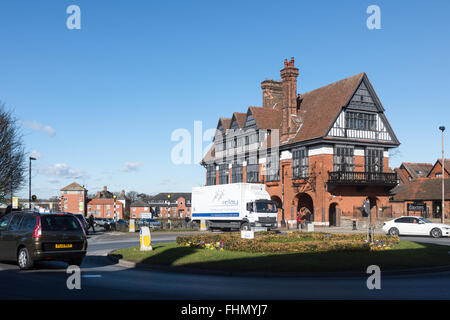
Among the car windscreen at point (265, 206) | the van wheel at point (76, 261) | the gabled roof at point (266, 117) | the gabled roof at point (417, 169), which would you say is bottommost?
the van wheel at point (76, 261)

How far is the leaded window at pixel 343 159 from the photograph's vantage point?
152ft

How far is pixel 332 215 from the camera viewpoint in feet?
157

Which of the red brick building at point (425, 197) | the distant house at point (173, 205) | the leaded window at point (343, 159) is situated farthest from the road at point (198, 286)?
the distant house at point (173, 205)

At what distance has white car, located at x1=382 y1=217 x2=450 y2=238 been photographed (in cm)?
3172

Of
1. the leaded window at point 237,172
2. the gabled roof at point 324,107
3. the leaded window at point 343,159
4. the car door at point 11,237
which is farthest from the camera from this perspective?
the leaded window at point 237,172

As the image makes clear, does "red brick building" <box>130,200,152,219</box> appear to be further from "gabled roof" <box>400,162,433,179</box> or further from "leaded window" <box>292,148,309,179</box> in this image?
"leaded window" <box>292,148,309,179</box>

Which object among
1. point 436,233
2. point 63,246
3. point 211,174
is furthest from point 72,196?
point 63,246

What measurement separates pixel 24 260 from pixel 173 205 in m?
143

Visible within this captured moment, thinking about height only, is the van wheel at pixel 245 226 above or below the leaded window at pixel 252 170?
below

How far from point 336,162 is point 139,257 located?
1269 inches

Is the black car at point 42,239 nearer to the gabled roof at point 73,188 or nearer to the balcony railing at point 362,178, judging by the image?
the balcony railing at point 362,178

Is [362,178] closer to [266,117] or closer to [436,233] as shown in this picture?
[266,117]
